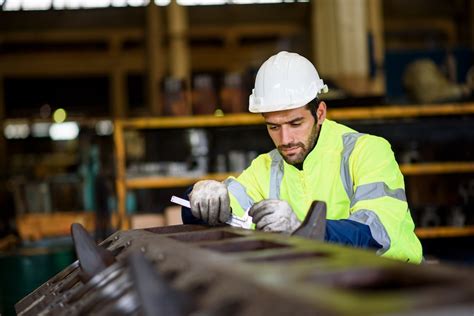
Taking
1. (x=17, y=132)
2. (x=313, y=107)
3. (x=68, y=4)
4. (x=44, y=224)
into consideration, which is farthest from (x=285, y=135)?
(x=17, y=132)

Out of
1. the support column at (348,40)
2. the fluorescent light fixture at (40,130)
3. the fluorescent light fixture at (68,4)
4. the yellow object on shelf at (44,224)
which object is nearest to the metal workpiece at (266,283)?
the support column at (348,40)

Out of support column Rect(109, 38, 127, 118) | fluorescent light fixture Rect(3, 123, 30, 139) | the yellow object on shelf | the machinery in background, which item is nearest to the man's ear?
the machinery in background

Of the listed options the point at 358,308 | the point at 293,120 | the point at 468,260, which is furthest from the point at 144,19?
the point at 358,308

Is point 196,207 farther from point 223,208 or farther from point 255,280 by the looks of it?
point 255,280

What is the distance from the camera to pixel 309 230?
247 cm

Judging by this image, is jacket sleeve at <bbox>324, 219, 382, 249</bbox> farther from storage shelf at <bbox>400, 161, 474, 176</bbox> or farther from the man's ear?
storage shelf at <bbox>400, 161, 474, 176</bbox>

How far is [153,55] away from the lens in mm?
9664

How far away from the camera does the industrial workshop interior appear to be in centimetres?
185

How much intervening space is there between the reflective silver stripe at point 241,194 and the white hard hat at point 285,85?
1.23 ft

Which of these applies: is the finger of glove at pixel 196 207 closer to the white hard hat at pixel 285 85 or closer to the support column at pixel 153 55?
the white hard hat at pixel 285 85

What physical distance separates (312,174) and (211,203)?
47 cm

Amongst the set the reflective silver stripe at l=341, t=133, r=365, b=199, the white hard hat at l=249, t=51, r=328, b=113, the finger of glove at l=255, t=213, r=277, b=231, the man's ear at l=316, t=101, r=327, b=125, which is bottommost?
the finger of glove at l=255, t=213, r=277, b=231

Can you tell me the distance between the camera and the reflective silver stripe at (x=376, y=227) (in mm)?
2984

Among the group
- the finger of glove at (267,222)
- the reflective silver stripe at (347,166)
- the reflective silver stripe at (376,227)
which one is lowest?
the reflective silver stripe at (376,227)
